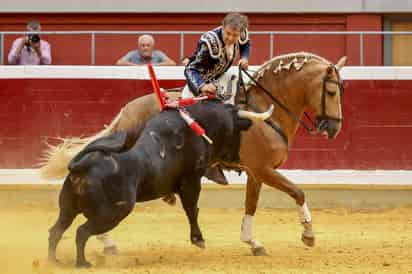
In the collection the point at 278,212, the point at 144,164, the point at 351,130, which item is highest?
the point at 144,164

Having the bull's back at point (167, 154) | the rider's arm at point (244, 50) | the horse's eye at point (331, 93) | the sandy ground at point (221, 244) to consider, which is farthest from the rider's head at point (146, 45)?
the bull's back at point (167, 154)

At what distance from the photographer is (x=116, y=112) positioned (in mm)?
12758

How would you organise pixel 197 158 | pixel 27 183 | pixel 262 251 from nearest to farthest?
pixel 197 158 < pixel 262 251 < pixel 27 183

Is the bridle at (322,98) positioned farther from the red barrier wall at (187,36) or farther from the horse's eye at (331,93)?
the red barrier wall at (187,36)

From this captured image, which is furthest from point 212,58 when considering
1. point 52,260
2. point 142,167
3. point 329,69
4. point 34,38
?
point 34,38

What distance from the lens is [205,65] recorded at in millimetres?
8953

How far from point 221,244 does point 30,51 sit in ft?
14.4

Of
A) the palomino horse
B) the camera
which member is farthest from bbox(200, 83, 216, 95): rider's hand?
the camera

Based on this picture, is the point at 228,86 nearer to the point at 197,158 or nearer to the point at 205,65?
the point at 205,65

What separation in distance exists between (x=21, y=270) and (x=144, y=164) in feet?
3.33

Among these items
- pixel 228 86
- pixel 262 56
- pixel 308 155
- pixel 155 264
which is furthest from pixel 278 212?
pixel 155 264

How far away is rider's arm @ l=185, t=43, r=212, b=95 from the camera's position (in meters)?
8.84

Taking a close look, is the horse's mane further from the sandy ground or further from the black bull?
the sandy ground

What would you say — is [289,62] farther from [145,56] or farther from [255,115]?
[145,56]
